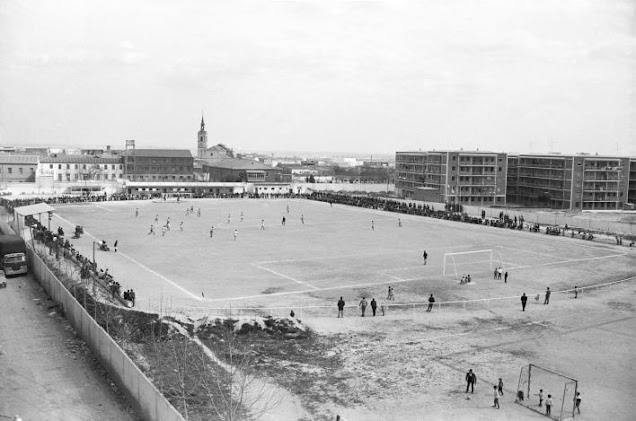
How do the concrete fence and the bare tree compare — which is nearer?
the concrete fence

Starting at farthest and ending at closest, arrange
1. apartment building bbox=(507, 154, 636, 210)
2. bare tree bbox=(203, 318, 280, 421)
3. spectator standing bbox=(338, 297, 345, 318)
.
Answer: apartment building bbox=(507, 154, 636, 210) < spectator standing bbox=(338, 297, 345, 318) < bare tree bbox=(203, 318, 280, 421)

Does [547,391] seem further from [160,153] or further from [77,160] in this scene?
[77,160]

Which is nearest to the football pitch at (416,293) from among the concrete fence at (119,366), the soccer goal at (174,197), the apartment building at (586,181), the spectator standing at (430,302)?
the spectator standing at (430,302)

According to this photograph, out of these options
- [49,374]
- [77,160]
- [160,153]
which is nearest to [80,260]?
[49,374]

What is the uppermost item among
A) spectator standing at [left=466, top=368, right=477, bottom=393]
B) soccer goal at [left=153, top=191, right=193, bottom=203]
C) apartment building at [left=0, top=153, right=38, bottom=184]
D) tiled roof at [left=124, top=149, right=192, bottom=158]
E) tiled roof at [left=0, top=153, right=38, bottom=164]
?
tiled roof at [left=124, top=149, right=192, bottom=158]

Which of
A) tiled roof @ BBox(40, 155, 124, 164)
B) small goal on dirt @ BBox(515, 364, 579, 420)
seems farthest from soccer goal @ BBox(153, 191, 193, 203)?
small goal on dirt @ BBox(515, 364, 579, 420)

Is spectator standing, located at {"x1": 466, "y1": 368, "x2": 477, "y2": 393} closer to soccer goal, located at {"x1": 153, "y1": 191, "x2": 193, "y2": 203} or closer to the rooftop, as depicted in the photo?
soccer goal, located at {"x1": 153, "y1": 191, "x2": 193, "y2": 203}
